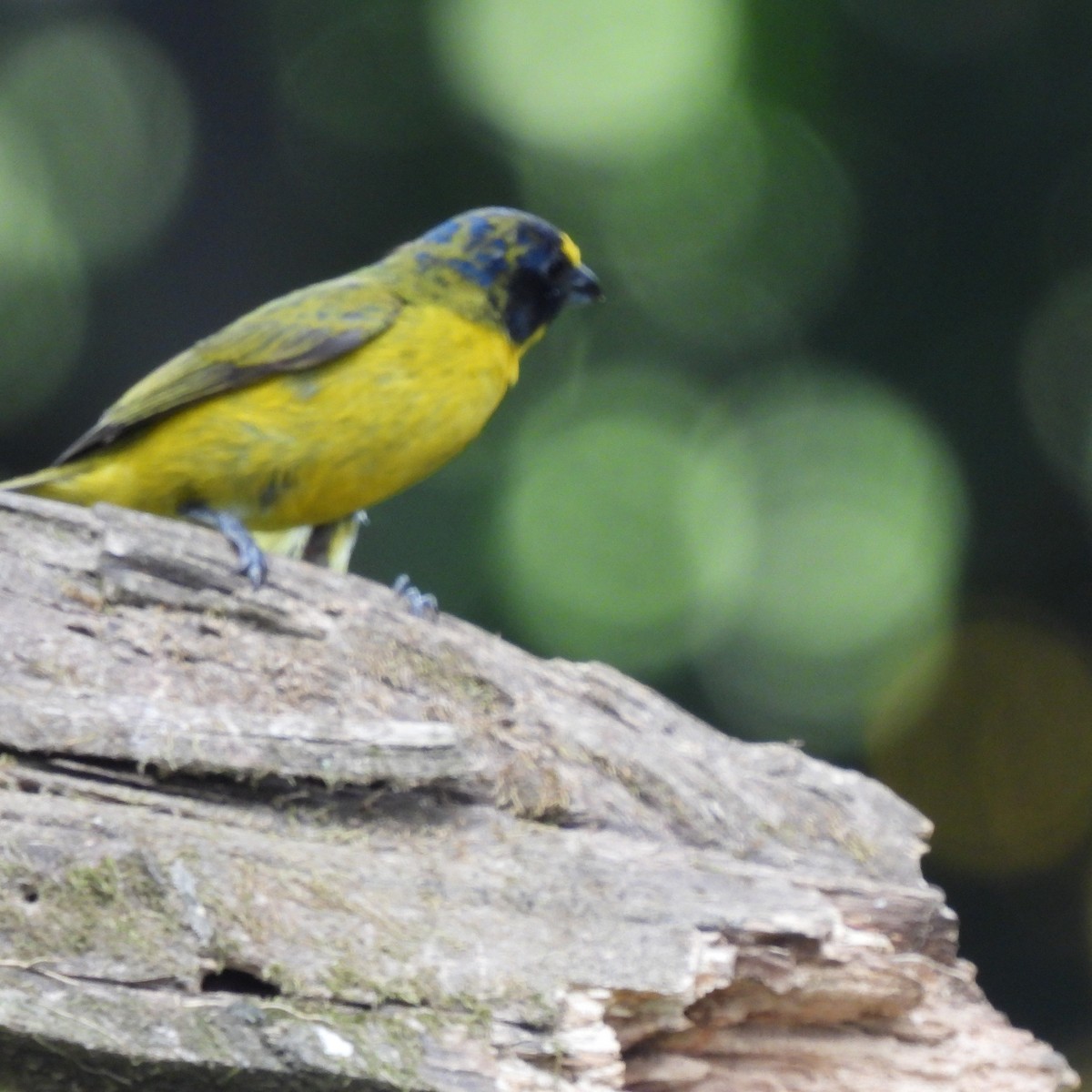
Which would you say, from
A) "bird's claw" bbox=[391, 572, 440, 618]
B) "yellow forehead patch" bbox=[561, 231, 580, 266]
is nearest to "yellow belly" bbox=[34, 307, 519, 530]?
"bird's claw" bbox=[391, 572, 440, 618]

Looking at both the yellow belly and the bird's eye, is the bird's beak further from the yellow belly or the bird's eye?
the yellow belly

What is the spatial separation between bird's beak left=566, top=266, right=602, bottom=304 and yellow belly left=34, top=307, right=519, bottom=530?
0.97 metres

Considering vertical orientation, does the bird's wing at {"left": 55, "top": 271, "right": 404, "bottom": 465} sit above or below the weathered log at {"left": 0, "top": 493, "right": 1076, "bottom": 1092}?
above

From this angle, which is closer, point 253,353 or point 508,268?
point 253,353

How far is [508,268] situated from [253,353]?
1115 millimetres

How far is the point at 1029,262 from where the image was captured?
7016mm

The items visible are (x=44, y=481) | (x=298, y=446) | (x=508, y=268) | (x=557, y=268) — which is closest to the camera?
(x=298, y=446)

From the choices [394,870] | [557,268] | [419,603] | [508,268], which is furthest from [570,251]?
[394,870]

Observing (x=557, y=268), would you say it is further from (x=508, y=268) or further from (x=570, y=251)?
(x=508, y=268)

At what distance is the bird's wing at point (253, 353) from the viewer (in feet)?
16.2

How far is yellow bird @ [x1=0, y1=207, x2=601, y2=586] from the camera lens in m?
4.84

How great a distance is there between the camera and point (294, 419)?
16.0 feet

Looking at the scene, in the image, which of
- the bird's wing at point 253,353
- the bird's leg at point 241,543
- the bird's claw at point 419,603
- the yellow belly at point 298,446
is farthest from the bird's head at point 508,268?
the bird's claw at point 419,603

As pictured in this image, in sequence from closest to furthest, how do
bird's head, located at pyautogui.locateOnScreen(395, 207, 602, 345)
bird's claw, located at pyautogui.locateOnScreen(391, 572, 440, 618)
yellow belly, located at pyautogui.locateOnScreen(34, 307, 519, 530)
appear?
bird's claw, located at pyautogui.locateOnScreen(391, 572, 440, 618)
yellow belly, located at pyautogui.locateOnScreen(34, 307, 519, 530)
bird's head, located at pyautogui.locateOnScreen(395, 207, 602, 345)
